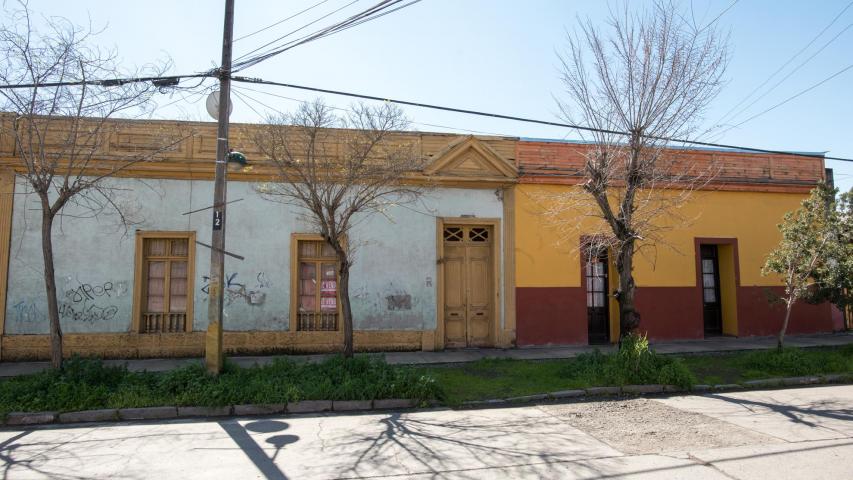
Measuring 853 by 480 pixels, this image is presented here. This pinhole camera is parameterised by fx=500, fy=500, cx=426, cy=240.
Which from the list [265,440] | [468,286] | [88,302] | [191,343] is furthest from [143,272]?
[468,286]

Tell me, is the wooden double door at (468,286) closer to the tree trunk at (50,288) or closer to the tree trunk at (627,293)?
the tree trunk at (627,293)

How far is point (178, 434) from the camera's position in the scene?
620 centimetres

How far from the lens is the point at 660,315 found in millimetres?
12656

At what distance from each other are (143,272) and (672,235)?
12698 millimetres

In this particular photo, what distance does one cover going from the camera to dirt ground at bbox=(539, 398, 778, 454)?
5.63 meters

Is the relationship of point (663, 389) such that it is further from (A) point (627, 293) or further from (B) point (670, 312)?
(B) point (670, 312)

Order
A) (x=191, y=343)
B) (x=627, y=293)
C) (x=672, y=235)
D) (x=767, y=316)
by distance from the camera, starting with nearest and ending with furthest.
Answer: (x=627, y=293) < (x=191, y=343) < (x=672, y=235) < (x=767, y=316)

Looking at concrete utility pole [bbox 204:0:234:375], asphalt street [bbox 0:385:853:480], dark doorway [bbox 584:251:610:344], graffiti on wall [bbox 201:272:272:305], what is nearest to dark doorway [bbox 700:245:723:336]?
dark doorway [bbox 584:251:610:344]

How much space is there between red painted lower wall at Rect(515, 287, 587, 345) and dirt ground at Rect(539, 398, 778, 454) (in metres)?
4.22

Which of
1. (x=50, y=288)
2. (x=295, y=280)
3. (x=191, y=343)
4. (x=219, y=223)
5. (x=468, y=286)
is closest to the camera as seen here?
(x=50, y=288)

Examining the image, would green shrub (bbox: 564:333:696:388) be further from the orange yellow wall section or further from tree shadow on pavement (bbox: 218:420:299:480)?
tree shadow on pavement (bbox: 218:420:299:480)

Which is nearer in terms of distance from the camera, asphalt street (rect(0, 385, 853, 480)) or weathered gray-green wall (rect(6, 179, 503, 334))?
asphalt street (rect(0, 385, 853, 480))

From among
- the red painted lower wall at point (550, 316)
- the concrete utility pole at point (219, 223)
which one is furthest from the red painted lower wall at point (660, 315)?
the concrete utility pole at point (219, 223)

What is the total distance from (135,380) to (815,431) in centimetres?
934
